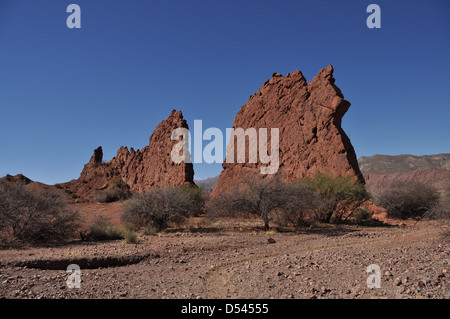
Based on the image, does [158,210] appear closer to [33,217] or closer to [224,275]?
[33,217]

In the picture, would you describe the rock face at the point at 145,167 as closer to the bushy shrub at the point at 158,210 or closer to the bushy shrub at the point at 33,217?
the bushy shrub at the point at 158,210

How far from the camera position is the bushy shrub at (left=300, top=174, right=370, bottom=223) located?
68.7 feet

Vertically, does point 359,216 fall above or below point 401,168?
below

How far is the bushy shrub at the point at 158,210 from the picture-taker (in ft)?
59.3

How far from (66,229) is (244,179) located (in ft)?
34.3

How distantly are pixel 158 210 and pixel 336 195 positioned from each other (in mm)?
12424

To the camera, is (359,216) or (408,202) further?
(408,202)

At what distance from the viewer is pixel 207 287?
260 inches

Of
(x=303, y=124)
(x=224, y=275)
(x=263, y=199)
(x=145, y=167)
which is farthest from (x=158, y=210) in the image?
(x=145, y=167)

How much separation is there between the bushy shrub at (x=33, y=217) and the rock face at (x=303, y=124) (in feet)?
63.8

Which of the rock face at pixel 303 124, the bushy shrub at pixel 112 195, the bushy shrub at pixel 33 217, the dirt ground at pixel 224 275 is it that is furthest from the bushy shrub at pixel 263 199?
the bushy shrub at pixel 112 195

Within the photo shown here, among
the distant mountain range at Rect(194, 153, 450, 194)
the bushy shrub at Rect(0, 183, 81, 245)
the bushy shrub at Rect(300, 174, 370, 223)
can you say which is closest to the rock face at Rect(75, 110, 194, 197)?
the bushy shrub at Rect(300, 174, 370, 223)

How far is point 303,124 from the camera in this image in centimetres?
2925
